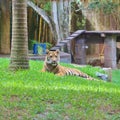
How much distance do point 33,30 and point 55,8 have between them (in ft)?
17.2

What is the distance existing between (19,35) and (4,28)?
1048cm

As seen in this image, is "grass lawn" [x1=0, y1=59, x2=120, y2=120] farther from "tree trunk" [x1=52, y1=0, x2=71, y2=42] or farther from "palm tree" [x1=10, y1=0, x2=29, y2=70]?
"tree trunk" [x1=52, y1=0, x2=71, y2=42]

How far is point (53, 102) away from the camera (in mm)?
6898

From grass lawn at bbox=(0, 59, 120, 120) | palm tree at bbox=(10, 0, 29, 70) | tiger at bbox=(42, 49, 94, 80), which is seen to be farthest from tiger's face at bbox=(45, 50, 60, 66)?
grass lawn at bbox=(0, 59, 120, 120)

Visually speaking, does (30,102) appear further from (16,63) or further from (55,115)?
(16,63)

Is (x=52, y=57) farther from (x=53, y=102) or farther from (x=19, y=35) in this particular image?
(x=53, y=102)

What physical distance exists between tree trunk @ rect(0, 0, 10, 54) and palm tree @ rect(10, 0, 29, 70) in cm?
1005

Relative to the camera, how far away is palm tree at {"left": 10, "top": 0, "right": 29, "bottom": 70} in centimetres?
1022

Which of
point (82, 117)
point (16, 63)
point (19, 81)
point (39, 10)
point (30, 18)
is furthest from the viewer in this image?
point (30, 18)

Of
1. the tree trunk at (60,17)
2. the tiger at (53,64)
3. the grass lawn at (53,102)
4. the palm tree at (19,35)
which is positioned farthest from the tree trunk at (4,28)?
the grass lawn at (53,102)

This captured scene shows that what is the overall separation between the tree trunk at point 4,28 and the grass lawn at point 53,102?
11681 mm

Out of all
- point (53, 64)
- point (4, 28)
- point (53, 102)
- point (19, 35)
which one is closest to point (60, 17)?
point (4, 28)

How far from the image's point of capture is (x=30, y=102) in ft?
22.3

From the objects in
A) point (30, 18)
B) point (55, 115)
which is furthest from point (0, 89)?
point (30, 18)
